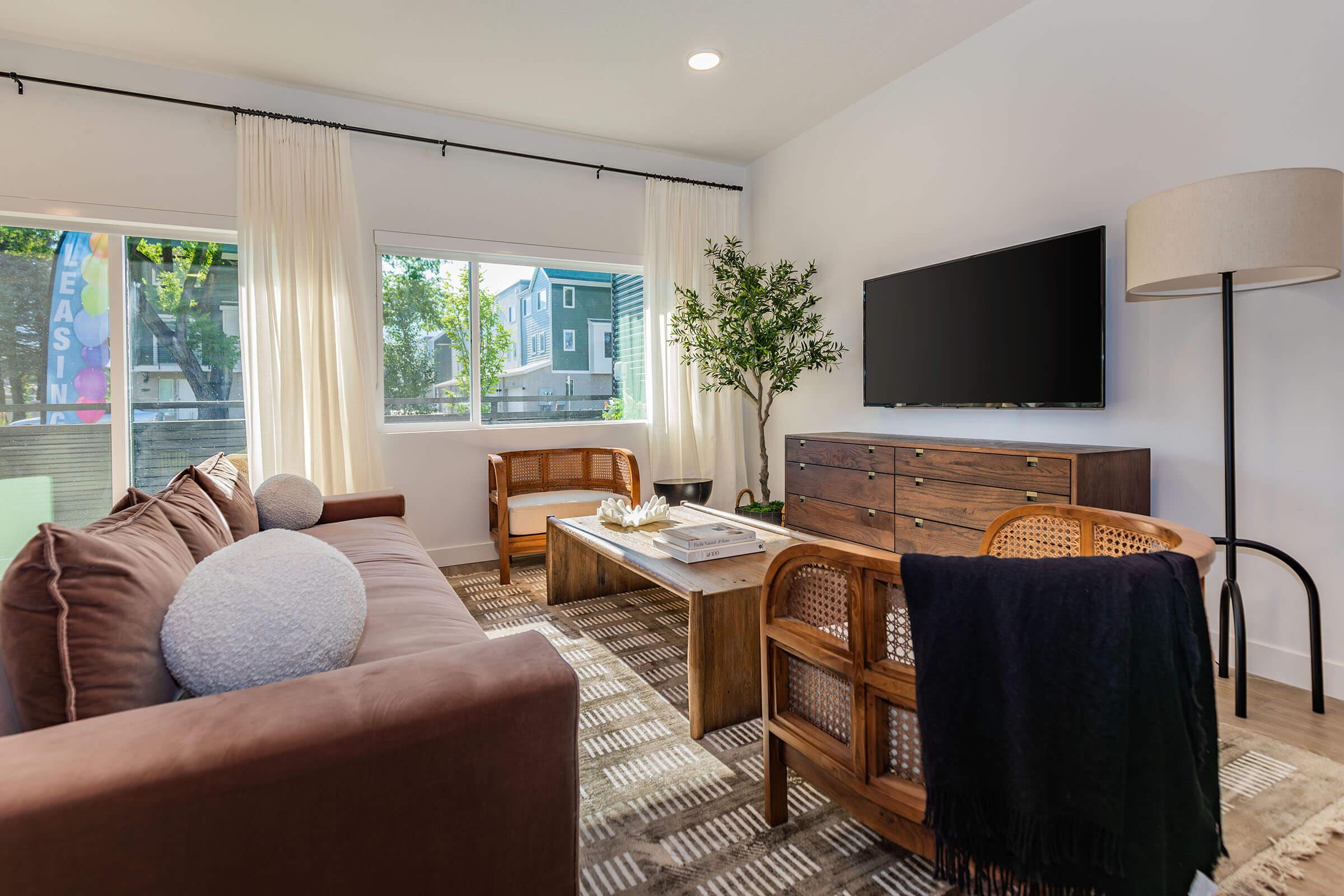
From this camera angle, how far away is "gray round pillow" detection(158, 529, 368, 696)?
998 millimetres

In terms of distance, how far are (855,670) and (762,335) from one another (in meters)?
3.30

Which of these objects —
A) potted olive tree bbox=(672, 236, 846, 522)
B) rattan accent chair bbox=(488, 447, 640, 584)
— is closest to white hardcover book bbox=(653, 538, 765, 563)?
rattan accent chair bbox=(488, 447, 640, 584)

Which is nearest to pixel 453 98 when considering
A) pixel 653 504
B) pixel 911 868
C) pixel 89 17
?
pixel 89 17

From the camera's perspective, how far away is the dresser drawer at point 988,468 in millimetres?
2473

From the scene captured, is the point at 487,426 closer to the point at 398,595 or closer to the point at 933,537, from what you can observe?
the point at 398,595

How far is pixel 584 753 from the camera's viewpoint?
1.87 meters

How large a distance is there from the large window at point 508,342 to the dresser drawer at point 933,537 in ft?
7.62

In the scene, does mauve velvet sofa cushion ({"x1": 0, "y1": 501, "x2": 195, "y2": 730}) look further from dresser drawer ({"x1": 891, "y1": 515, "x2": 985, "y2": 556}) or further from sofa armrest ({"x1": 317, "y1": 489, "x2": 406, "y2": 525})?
dresser drawer ({"x1": 891, "y1": 515, "x2": 985, "y2": 556})

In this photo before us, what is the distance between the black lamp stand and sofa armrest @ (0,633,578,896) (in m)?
2.15

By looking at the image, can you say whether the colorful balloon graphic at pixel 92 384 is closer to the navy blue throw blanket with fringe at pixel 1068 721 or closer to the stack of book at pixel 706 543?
the stack of book at pixel 706 543

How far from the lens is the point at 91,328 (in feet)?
11.1

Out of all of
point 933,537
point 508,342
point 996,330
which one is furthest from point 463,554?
point 996,330

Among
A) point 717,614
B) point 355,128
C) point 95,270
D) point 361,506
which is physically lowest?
point 717,614

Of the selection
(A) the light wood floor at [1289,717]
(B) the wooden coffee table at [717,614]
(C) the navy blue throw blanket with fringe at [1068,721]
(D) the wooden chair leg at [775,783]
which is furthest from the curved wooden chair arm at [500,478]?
(A) the light wood floor at [1289,717]
